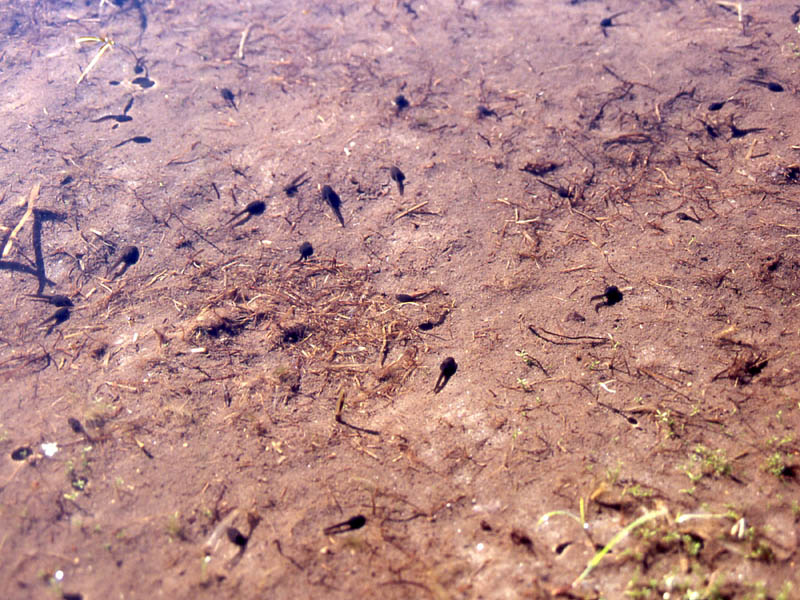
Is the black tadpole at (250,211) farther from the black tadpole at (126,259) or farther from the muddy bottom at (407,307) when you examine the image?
the black tadpole at (126,259)

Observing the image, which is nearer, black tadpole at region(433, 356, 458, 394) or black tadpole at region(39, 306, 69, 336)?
black tadpole at region(433, 356, 458, 394)

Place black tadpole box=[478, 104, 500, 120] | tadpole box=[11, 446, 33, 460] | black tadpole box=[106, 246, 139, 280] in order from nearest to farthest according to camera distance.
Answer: tadpole box=[11, 446, 33, 460] → black tadpole box=[106, 246, 139, 280] → black tadpole box=[478, 104, 500, 120]

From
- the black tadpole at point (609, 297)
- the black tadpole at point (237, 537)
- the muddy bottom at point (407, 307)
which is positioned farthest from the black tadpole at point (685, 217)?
the black tadpole at point (237, 537)

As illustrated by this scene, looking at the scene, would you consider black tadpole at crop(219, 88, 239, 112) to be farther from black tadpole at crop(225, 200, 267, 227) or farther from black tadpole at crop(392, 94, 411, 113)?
black tadpole at crop(392, 94, 411, 113)

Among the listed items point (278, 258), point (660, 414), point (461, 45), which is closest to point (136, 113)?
point (278, 258)

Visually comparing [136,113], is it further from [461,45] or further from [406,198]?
[461,45]

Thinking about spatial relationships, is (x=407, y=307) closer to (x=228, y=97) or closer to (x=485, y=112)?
(x=485, y=112)

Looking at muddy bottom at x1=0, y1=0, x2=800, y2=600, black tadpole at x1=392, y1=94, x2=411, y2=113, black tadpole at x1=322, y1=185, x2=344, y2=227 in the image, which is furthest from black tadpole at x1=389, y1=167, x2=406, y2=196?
black tadpole at x1=392, y1=94, x2=411, y2=113
